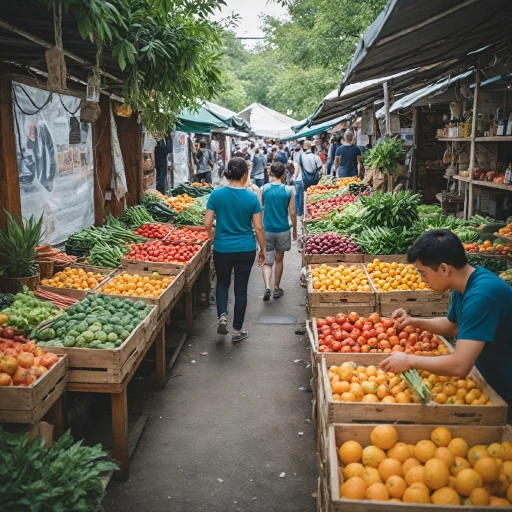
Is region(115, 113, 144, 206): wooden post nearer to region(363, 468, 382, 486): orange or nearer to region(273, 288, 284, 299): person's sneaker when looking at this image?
region(273, 288, 284, 299): person's sneaker

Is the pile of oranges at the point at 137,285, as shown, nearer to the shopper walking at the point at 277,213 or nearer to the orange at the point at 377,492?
the shopper walking at the point at 277,213

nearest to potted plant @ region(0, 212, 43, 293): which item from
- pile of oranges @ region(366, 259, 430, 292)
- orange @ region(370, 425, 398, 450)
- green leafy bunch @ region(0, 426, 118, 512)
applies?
green leafy bunch @ region(0, 426, 118, 512)

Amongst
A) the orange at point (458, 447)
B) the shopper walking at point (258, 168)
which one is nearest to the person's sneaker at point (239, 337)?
the orange at point (458, 447)

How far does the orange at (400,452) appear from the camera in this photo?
9.64 ft

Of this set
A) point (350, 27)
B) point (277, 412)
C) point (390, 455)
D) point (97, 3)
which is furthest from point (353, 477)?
point (350, 27)

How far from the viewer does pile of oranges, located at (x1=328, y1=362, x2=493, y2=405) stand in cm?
339

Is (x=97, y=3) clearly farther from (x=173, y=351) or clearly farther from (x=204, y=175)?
(x=204, y=175)

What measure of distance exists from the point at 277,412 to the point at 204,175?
48.3ft

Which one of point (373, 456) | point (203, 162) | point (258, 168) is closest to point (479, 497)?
point (373, 456)

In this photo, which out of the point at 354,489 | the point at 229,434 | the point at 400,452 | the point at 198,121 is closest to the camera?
the point at 354,489

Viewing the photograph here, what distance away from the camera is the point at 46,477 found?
2.85 meters

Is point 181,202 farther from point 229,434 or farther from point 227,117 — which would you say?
point 229,434

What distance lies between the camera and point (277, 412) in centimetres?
543

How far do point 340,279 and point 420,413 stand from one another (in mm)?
3165
